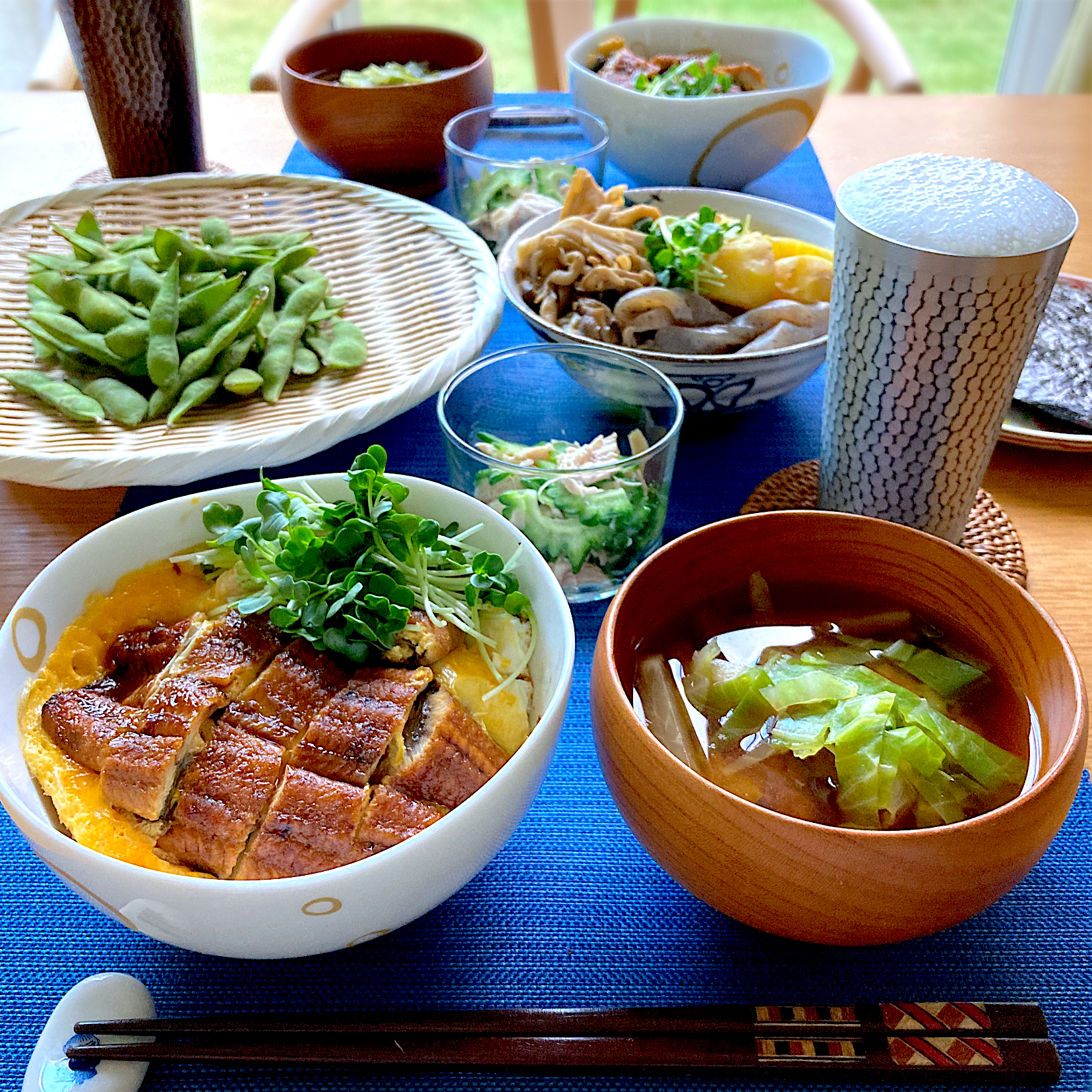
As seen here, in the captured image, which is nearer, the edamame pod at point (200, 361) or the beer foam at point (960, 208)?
the beer foam at point (960, 208)

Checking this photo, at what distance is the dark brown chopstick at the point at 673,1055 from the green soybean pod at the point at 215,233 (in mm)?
1048

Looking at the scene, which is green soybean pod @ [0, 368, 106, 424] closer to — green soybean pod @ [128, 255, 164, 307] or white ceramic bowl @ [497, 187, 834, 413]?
green soybean pod @ [128, 255, 164, 307]

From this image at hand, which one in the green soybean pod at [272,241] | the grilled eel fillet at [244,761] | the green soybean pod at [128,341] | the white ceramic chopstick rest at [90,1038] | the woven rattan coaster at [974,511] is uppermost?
the green soybean pod at [272,241]

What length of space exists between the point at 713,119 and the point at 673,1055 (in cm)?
141

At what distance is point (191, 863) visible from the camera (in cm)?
63

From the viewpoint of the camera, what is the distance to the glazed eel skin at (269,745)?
626 millimetres

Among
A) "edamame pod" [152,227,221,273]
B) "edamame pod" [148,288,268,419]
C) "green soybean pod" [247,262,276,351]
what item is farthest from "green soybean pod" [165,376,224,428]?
"edamame pod" [152,227,221,273]

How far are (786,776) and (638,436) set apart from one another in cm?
48

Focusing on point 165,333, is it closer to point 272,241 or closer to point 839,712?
point 272,241

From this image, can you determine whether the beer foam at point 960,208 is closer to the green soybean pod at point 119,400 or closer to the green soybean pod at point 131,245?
the green soybean pod at point 119,400

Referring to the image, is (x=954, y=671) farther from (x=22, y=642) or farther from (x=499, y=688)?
(x=22, y=642)

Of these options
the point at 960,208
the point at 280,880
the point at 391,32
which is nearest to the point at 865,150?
the point at 391,32

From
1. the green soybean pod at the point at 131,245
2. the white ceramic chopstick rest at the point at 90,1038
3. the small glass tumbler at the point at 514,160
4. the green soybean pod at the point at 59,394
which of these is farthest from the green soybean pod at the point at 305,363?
the white ceramic chopstick rest at the point at 90,1038

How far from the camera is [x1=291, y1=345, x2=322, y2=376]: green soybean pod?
1.14 meters
